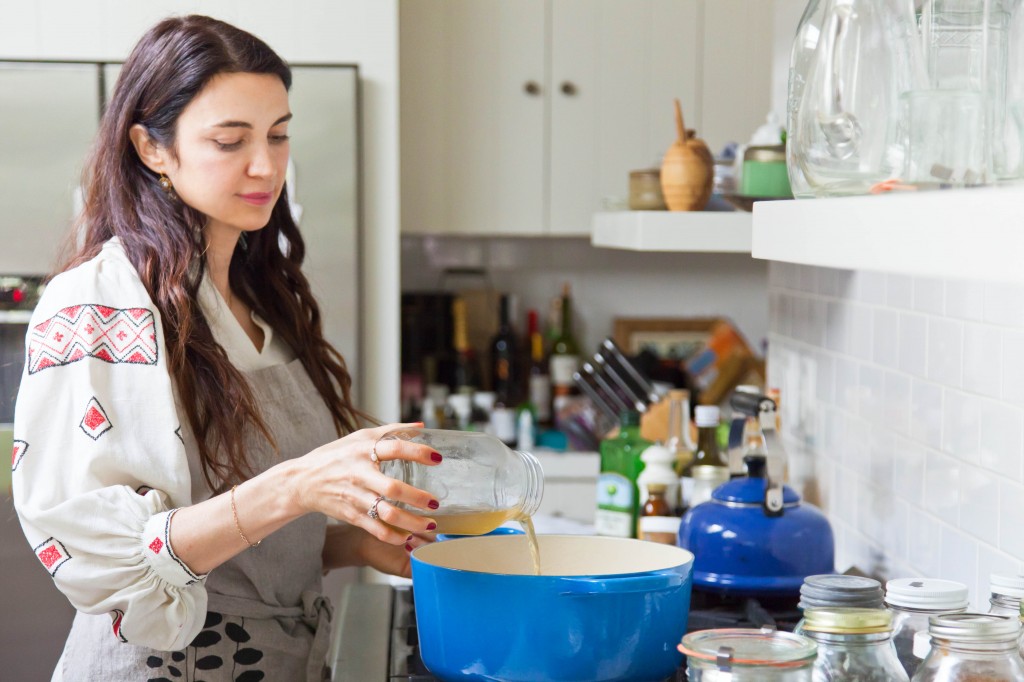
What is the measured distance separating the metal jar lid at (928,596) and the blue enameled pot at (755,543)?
15.5 inches

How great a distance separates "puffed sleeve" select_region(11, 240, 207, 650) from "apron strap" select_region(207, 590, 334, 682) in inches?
5.0

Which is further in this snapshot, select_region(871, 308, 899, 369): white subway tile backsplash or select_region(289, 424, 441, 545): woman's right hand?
select_region(871, 308, 899, 369): white subway tile backsplash

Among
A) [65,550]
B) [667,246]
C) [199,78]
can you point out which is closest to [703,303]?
[667,246]

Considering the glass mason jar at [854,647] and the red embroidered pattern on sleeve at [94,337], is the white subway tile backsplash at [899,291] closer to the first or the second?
the glass mason jar at [854,647]

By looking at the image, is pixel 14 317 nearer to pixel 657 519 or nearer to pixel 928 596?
pixel 657 519

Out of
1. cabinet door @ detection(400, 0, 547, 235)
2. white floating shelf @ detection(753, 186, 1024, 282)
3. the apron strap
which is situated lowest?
the apron strap

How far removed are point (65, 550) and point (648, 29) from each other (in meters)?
2.38

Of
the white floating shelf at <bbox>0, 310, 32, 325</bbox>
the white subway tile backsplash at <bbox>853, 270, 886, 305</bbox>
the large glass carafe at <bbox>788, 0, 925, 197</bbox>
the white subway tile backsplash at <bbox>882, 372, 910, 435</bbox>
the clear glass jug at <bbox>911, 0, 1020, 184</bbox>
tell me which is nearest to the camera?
the clear glass jug at <bbox>911, 0, 1020, 184</bbox>

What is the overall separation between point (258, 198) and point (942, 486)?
0.94m

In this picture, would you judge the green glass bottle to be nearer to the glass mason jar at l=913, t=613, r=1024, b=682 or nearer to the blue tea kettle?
the blue tea kettle

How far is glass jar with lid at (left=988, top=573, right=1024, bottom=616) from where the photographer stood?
1.00m

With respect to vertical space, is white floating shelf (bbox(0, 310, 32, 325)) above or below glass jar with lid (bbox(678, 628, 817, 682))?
above

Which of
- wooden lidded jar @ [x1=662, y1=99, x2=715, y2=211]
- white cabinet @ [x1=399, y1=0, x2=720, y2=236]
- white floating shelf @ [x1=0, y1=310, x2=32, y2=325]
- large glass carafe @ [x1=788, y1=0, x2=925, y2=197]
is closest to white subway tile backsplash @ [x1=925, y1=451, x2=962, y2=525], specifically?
large glass carafe @ [x1=788, y1=0, x2=925, y2=197]

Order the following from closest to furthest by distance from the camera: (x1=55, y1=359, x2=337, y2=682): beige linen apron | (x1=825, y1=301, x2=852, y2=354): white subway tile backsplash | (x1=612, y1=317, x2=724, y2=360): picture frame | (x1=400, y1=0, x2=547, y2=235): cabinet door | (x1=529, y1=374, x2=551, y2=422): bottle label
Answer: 1. (x1=55, y1=359, x2=337, y2=682): beige linen apron
2. (x1=825, y1=301, x2=852, y2=354): white subway tile backsplash
3. (x1=400, y1=0, x2=547, y2=235): cabinet door
4. (x1=529, y1=374, x2=551, y2=422): bottle label
5. (x1=612, y1=317, x2=724, y2=360): picture frame
